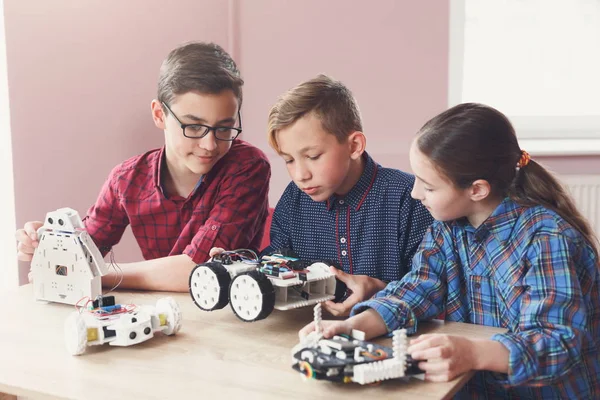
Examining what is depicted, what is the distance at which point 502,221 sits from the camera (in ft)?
4.50

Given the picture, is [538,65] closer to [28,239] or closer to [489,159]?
[489,159]

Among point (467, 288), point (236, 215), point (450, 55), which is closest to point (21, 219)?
point (236, 215)

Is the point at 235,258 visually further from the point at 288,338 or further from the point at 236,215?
the point at 288,338

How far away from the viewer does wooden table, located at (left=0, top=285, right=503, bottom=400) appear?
1.02 m

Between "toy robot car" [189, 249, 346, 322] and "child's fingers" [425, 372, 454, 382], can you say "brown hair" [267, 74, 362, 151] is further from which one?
"child's fingers" [425, 372, 454, 382]

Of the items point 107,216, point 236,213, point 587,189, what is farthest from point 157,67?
point 587,189

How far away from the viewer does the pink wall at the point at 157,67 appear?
7.43 ft

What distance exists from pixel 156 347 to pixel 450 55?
2584 millimetres

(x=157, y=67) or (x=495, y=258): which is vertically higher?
(x=157, y=67)

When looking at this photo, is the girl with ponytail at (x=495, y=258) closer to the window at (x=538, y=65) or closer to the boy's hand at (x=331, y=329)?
the boy's hand at (x=331, y=329)

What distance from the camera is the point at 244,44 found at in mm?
3414

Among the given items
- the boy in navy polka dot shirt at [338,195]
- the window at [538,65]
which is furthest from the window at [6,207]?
the window at [538,65]

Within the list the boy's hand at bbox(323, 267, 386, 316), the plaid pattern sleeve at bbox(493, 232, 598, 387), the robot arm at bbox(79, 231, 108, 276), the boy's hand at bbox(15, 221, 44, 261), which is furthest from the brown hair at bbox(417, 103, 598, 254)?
the boy's hand at bbox(15, 221, 44, 261)

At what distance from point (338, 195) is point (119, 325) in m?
0.72
